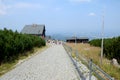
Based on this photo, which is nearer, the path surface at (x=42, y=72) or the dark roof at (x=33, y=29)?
the path surface at (x=42, y=72)

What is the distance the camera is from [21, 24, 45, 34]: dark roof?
323ft

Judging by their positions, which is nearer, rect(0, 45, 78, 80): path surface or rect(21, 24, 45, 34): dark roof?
rect(0, 45, 78, 80): path surface

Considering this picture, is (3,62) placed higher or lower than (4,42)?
lower

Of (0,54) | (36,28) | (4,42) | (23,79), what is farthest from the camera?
(36,28)

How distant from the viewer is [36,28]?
100 metres

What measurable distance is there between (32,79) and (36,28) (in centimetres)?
8619

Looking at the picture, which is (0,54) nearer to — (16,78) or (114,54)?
(16,78)

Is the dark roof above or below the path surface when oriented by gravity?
above

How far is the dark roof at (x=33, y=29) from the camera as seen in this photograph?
323 feet

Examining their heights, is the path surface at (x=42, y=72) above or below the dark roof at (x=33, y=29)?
below

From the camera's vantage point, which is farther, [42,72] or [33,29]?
[33,29]

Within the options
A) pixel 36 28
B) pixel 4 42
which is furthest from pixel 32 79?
pixel 36 28

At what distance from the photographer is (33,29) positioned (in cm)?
10081

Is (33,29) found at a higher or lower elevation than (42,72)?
higher
